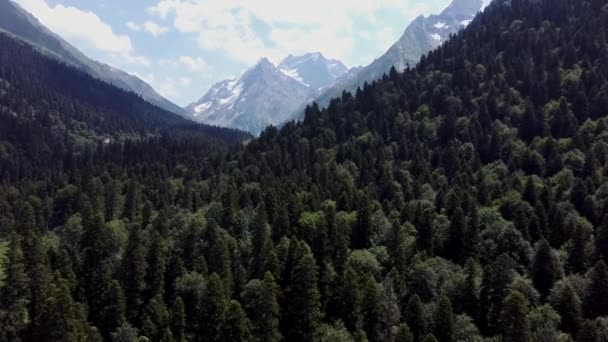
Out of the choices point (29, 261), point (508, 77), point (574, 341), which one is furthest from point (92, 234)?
point (508, 77)

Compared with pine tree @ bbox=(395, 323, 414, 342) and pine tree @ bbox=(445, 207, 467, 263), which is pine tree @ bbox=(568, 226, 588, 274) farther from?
pine tree @ bbox=(395, 323, 414, 342)

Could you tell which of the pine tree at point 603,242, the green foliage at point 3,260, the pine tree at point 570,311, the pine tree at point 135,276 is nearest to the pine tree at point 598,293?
the pine tree at point 570,311

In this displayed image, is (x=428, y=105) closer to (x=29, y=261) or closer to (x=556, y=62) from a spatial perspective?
(x=556, y=62)

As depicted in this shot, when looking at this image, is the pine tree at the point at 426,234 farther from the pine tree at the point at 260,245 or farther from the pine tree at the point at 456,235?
the pine tree at the point at 260,245

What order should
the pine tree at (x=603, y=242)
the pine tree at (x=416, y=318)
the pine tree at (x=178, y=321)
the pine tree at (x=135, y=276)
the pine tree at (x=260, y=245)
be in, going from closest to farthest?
1. the pine tree at (x=416, y=318)
2. the pine tree at (x=178, y=321)
3. the pine tree at (x=603, y=242)
4. the pine tree at (x=135, y=276)
5. the pine tree at (x=260, y=245)

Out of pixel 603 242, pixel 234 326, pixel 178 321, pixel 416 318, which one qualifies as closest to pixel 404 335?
pixel 416 318

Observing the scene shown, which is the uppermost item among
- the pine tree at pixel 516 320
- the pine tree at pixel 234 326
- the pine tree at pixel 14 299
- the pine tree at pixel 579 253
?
the pine tree at pixel 579 253

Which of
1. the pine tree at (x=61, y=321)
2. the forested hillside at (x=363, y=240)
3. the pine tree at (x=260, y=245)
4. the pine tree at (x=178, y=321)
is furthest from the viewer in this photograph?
the pine tree at (x=260, y=245)

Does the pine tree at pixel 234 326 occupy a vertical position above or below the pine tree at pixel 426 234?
below
